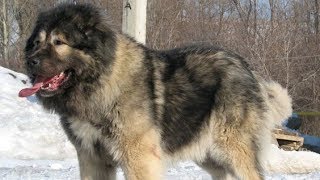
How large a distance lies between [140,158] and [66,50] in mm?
1055

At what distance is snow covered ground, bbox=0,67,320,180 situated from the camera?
696 cm

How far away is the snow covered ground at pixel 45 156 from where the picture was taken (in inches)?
274

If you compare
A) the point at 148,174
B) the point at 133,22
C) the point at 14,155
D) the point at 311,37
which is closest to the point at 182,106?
the point at 148,174

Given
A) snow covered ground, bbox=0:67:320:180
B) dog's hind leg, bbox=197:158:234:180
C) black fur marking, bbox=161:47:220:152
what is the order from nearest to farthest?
black fur marking, bbox=161:47:220:152 → dog's hind leg, bbox=197:158:234:180 → snow covered ground, bbox=0:67:320:180

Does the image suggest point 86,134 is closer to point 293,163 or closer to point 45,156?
point 293,163

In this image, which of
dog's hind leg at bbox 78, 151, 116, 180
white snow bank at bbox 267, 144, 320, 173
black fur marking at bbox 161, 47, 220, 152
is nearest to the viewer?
dog's hind leg at bbox 78, 151, 116, 180

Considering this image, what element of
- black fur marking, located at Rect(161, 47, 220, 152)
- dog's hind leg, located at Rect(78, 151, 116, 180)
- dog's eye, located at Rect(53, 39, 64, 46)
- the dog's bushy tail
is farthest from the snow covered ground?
dog's eye, located at Rect(53, 39, 64, 46)

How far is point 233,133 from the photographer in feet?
15.2

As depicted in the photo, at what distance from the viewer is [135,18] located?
7.81 m

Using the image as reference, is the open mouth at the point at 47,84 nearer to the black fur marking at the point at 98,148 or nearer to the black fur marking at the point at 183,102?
the black fur marking at the point at 98,148

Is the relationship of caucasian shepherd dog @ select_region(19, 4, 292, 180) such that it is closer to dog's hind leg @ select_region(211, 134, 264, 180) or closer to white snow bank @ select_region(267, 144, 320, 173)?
dog's hind leg @ select_region(211, 134, 264, 180)

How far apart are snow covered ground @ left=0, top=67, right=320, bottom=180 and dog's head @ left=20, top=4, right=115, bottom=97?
226 centimetres

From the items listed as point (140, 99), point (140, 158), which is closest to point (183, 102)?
point (140, 99)

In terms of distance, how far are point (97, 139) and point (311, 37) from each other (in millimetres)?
18885
